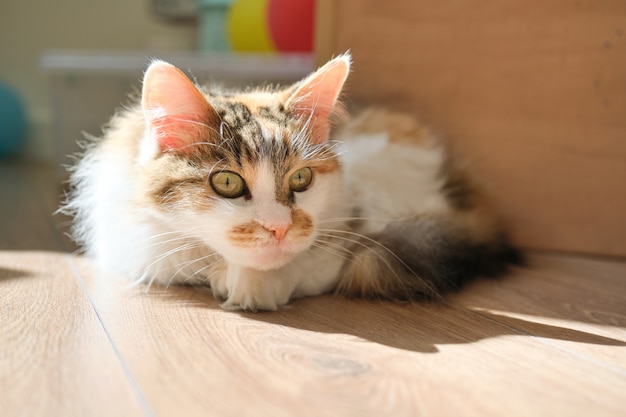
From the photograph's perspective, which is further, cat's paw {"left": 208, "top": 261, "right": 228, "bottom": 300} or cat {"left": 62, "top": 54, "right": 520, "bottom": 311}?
cat's paw {"left": 208, "top": 261, "right": 228, "bottom": 300}

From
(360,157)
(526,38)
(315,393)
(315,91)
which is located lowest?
(315,393)

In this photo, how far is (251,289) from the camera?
3.71ft

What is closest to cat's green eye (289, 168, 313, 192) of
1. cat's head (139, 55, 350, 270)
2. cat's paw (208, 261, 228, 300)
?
cat's head (139, 55, 350, 270)

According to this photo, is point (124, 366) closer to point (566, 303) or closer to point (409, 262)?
point (409, 262)

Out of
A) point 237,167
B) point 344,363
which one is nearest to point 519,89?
point 237,167

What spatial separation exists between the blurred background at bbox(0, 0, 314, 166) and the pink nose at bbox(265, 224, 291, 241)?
1688mm

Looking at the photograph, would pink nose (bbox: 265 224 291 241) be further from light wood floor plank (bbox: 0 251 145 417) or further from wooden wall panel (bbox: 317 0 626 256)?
wooden wall panel (bbox: 317 0 626 256)

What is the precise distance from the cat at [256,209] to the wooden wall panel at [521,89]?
1.49 ft

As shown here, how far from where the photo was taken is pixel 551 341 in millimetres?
1050

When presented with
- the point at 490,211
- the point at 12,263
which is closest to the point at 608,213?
the point at 490,211

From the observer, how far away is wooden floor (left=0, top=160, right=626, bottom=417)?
77 centimetres

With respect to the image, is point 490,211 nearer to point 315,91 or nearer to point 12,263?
point 315,91

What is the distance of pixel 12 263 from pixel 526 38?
161 centimetres

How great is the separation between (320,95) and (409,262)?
404mm
